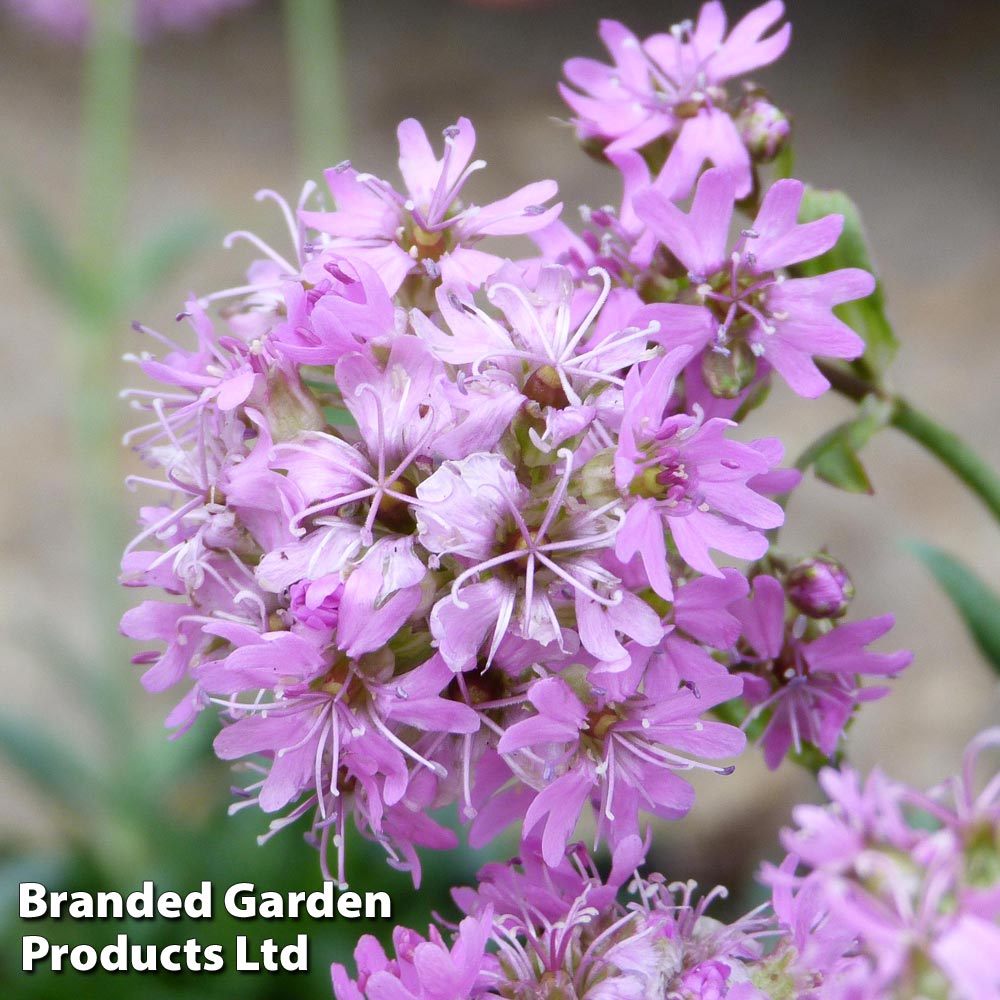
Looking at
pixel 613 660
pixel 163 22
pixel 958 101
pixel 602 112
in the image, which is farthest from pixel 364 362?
pixel 958 101

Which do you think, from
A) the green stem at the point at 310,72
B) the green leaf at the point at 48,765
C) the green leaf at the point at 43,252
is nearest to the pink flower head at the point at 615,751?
the green leaf at the point at 48,765

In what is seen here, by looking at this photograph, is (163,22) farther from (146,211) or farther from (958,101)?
(958,101)

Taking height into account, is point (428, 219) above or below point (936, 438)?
above

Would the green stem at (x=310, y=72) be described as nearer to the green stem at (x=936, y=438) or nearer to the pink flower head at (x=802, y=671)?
the green stem at (x=936, y=438)

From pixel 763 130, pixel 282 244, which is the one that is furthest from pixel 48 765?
pixel 282 244

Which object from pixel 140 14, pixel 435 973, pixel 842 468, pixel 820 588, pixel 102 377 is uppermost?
pixel 140 14

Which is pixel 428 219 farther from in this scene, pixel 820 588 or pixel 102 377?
pixel 102 377
